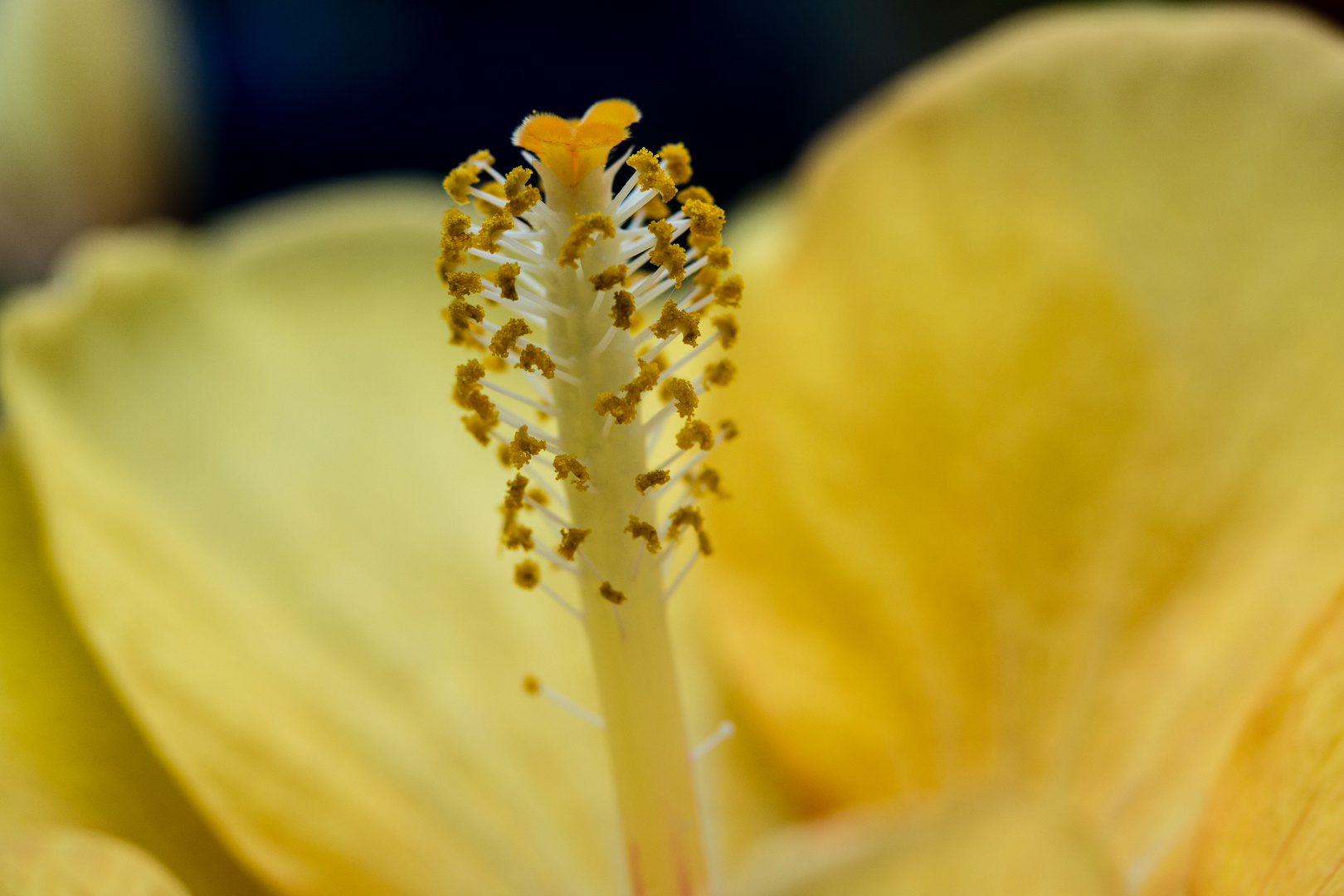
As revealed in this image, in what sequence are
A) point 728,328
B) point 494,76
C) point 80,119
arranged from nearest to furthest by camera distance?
A: point 728,328 → point 80,119 → point 494,76

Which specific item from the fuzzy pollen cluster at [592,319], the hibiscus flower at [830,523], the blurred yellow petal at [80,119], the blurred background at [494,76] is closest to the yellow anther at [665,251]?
the fuzzy pollen cluster at [592,319]

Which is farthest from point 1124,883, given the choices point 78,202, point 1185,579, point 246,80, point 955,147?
point 246,80

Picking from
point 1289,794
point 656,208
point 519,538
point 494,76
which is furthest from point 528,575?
point 494,76

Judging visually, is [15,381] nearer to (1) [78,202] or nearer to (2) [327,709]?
(2) [327,709]

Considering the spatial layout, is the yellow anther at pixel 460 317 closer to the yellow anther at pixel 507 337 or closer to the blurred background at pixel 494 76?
the yellow anther at pixel 507 337

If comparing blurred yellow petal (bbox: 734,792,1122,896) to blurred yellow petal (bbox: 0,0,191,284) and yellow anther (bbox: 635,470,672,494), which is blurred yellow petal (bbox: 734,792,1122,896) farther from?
blurred yellow petal (bbox: 0,0,191,284)

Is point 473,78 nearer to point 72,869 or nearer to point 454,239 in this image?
point 454,239
